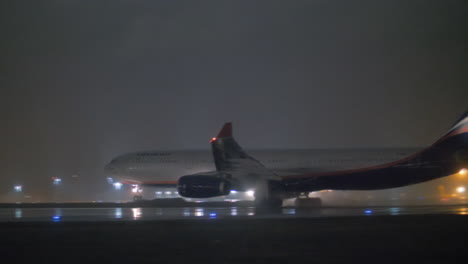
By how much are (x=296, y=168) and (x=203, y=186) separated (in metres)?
11.0

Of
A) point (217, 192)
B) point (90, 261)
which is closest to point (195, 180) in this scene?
point (217, 192)

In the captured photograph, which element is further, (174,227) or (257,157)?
(257,157)

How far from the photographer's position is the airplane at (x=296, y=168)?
29453 mm

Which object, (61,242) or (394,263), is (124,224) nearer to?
(61,242)

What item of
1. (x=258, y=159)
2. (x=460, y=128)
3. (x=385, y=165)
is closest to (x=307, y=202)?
(x=258, y=159)

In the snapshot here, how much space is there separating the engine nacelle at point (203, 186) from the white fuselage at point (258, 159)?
9.87 meters

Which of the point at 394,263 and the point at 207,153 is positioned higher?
the point at 207,153

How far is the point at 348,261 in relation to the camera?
10055 millimetres

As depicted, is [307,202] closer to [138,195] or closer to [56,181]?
[138,195]

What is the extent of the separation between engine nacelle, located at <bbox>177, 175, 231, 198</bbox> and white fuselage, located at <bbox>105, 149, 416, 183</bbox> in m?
9.87

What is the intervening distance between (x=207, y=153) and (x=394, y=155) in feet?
50.4

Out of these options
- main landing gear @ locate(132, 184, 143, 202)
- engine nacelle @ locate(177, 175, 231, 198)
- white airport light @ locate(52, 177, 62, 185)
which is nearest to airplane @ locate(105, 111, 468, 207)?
engine nacelle @ locate(177, 175, 231, 198)

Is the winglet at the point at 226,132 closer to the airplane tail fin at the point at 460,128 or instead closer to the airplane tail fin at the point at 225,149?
the airplane tail fin at the point at 225,149

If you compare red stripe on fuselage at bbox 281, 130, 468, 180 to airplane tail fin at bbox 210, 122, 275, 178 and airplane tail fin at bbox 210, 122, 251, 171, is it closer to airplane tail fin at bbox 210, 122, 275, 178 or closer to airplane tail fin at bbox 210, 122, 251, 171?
airplane tail fin at bbox 210, 122, 275, 178
